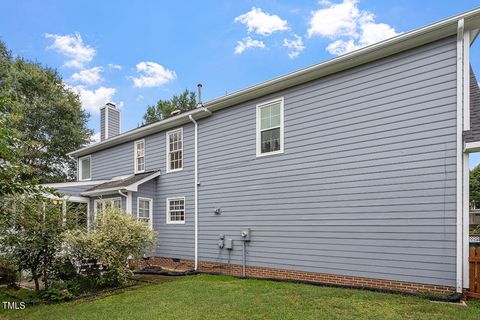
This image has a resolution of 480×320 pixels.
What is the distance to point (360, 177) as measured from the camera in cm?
714

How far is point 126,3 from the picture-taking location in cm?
1212

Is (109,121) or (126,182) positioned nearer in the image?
(126,182)

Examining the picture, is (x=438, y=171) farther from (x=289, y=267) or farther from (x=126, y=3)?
(x=126, y=3)

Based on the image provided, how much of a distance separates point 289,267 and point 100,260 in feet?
15.7

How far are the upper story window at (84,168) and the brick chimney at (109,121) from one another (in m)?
1.51

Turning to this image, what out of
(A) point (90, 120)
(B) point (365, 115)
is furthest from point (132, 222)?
(A) point (90, 120)

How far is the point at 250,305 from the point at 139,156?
30.1 ft

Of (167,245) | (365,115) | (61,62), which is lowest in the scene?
(167,245)

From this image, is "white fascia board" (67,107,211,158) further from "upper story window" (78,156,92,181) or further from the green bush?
the green bush

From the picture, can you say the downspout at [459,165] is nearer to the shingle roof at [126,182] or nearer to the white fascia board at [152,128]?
the white fascia board at [152,128]

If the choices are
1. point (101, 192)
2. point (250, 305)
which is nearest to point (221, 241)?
point (250, 305)

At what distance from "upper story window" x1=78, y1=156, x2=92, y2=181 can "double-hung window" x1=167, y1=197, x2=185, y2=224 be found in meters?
6.85

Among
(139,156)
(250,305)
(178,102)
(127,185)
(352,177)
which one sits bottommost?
(250,305)

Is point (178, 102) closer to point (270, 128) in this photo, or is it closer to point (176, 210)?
point (176, 210)
